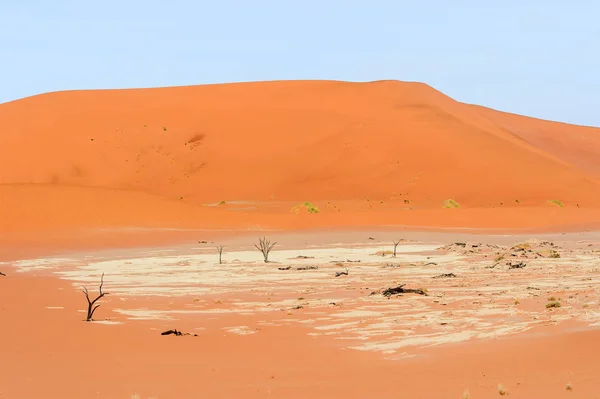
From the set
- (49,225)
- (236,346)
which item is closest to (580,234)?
(49,225)

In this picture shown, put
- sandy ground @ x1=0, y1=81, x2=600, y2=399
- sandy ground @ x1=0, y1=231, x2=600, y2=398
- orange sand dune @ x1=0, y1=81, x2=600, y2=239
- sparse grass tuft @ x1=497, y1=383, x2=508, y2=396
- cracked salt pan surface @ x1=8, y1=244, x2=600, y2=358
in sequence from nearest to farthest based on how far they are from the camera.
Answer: sparse grass tuft @ x1=497, y1=383, x2=508, y2=396 → sandy ground @ x1=0, y1=231, x2=600, y2=398 → sandy ground @ x1=0, y1=81, x2=600, y2=399 → cracked salt pan surface @ x1=8, y1=244, x2=600, y2=358 → orange sand dune @ x1=0, y1=81, x2=600, y2=239

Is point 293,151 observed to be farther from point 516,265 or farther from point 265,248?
point 516,265

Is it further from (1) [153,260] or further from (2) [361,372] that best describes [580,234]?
(2) [361,372]

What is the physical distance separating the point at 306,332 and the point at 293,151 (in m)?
59.9

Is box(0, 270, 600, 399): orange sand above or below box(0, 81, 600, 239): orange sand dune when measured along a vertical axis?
below

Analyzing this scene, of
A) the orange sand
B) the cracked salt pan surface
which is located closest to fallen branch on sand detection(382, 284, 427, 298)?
the cracked salt pan surface

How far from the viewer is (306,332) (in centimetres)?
1159

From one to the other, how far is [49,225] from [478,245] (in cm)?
1711

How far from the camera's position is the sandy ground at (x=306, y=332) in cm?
830

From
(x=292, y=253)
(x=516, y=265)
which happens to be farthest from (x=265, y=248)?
(x=516, y=265)

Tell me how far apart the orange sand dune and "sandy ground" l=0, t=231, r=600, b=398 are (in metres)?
22.5

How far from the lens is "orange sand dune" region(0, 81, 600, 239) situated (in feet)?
199

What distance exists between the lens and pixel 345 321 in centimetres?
1239

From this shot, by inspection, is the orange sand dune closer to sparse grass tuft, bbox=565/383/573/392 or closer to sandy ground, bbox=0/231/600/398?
sandy ground, bbox=0/231/600/398
